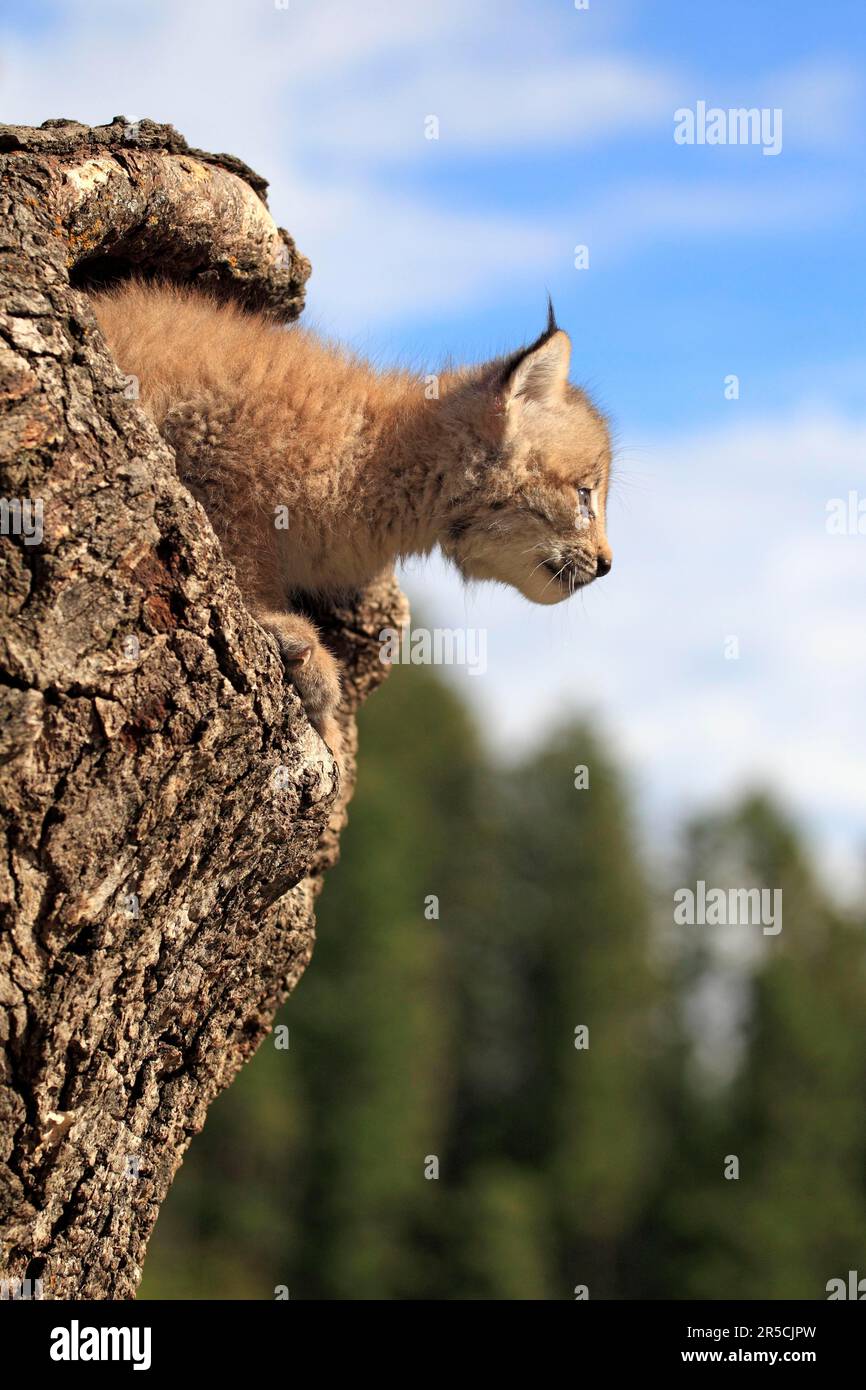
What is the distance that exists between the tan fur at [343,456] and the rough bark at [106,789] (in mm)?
876

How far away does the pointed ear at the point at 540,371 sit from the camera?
783 centimetres

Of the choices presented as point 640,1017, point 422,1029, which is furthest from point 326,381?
point 640,1017

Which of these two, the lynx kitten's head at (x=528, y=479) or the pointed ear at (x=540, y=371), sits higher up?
the pointed ear at (x=540, y=371)

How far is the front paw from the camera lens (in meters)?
6.59

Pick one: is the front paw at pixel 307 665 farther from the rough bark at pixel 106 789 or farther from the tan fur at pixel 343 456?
the rough bark at pixel 106 789

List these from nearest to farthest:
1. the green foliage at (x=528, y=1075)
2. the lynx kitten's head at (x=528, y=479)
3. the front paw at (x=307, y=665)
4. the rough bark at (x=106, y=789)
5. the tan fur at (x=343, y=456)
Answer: the rough bark at (x=106, y=789)
the front paw at (x=307, y=665)
the tan fur at (x=343, y=456)
the lynx kitten's head at (x=528, y=479)
the green foliage at (x=528, y=1075)

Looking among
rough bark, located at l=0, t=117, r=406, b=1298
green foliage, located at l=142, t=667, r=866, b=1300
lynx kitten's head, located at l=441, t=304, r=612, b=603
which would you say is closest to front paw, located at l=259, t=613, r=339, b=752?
rough bark, located at l=0, t=117, r=406, b=1298

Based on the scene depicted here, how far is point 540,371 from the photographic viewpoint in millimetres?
7996

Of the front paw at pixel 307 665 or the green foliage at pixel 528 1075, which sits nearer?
the front paw at pixel 307 665

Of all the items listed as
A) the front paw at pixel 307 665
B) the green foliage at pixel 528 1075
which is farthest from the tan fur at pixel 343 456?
the green foliage at pixel 528 1075

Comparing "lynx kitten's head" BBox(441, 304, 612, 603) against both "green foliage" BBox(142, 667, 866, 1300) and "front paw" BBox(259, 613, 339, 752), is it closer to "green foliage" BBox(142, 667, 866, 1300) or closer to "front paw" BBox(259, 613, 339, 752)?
"front paw" BBox(259, 613, 339, 752)
